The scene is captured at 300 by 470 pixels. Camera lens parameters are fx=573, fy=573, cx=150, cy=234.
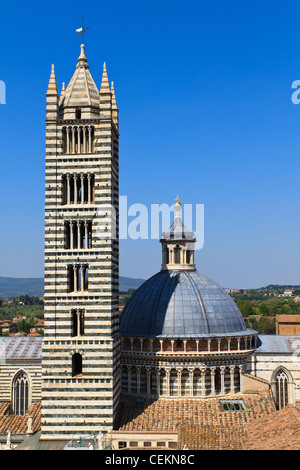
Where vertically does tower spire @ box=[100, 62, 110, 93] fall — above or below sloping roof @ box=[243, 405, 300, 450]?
above

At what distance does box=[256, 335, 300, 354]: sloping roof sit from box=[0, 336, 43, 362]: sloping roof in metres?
18.5

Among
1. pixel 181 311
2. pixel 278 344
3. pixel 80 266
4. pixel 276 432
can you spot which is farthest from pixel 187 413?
pixel 80 266

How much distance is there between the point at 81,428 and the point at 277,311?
10619 centimetres

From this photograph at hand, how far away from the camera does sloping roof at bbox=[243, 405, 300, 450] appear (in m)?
30.2

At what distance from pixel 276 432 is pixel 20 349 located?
24.6 m

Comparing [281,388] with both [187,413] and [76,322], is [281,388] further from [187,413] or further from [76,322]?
[76,322]

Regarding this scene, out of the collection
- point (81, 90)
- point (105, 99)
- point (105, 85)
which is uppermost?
point (105, 85)

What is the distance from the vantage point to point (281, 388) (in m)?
46.4

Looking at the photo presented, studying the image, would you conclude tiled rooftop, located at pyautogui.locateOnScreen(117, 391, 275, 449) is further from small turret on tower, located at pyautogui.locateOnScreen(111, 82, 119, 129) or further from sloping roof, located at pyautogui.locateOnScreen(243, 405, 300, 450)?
small turret on tower, located at pyautogui.locateOnScreen(111, 82, 119, 129)

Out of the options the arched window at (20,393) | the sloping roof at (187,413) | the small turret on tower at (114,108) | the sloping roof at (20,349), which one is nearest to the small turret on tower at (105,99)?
the small turret on tower at (114,108)

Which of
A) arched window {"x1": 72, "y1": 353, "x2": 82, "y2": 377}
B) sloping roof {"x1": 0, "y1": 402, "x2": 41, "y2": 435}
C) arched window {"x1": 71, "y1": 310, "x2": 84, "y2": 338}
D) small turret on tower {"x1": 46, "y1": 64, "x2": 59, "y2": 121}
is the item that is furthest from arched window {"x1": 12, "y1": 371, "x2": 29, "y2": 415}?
small turret on tower {"x1": 46, "y1": 64, "x2": 59, "y2": 121}

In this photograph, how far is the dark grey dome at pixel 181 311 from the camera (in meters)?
42.7

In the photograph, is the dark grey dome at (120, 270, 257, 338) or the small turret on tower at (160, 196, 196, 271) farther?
the small turret on tower at (160, 196, 196, 271)

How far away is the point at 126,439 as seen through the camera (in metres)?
35.9
